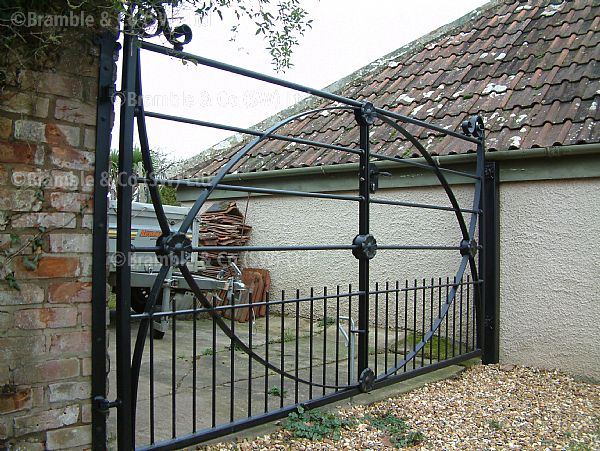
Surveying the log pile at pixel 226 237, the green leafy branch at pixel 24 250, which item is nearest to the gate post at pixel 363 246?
the green leafy branch at pixel 24 250

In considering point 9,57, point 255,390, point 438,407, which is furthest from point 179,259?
point 438,407

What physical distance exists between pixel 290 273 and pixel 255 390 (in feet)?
10.2

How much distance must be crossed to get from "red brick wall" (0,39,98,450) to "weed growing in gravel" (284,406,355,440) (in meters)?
1.25

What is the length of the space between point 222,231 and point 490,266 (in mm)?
3724

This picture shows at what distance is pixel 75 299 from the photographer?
92.0 inches

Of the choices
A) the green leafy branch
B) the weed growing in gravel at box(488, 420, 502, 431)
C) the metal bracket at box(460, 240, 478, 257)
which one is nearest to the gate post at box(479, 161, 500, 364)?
the metal bracket at box(460, 240, 478, 257)

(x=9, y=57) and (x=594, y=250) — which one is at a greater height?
(x=9, y=57)

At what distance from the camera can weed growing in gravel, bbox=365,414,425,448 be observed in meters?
3.27

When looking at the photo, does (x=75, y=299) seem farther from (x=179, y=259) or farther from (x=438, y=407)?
(x=438, y=407)

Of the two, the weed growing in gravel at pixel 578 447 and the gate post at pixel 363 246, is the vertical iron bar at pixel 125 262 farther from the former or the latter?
the weed growing in gravel at pixel 578 447

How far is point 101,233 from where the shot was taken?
7.86 feet

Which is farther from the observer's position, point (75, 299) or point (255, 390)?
point (255, 390)

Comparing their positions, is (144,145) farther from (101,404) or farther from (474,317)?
(474,317)

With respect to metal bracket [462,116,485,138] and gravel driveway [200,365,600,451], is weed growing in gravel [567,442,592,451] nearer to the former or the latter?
→ gravel driveway [200,365,600,451]
